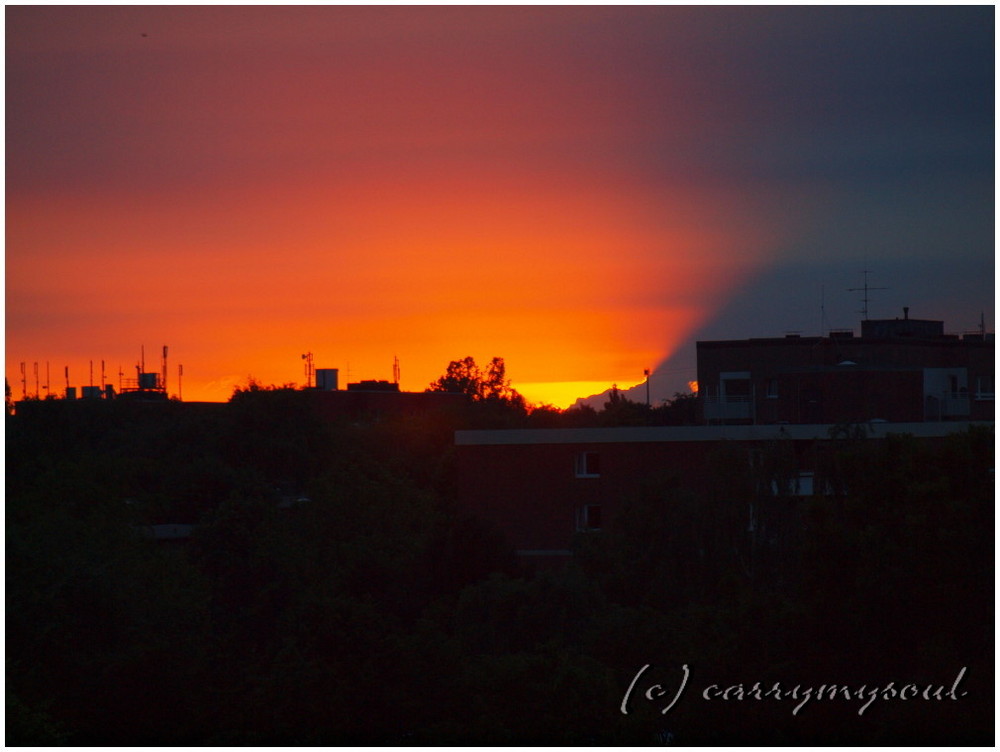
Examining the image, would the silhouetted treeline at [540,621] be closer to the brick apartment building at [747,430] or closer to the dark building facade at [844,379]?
the brick apartment building at [747,430]

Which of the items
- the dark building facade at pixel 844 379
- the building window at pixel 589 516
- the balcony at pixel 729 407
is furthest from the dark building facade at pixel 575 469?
the balcony at pixel 729 407

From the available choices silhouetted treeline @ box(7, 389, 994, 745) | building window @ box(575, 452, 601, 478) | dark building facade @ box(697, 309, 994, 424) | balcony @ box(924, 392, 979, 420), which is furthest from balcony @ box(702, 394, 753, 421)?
silhouetted treeline @ box(7, 389, 994, 745)

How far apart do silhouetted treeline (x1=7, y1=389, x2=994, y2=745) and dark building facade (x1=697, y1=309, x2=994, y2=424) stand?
18065mm

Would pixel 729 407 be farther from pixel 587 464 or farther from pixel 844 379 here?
pixel 587 464

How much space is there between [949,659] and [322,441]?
43993mm

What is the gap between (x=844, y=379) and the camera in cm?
4791

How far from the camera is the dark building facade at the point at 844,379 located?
4784 cm

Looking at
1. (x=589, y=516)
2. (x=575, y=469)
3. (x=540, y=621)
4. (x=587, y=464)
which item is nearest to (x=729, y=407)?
(x=587, y=464)

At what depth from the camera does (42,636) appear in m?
22.0

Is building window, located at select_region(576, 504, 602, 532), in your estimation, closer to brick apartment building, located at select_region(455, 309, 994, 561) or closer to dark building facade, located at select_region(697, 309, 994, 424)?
brick apartment building, located at select_region(455, 309, 994, 561)

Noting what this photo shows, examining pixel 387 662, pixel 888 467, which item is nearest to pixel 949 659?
pixel 888 467

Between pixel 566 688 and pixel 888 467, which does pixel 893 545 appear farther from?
pixel 566 688

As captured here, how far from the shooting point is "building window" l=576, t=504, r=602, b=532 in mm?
37969

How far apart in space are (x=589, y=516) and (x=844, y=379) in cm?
1467
